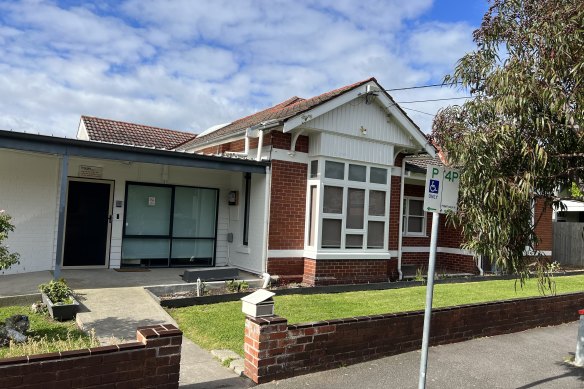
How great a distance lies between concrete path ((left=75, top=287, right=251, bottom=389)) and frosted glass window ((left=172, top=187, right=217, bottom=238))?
3346 mm

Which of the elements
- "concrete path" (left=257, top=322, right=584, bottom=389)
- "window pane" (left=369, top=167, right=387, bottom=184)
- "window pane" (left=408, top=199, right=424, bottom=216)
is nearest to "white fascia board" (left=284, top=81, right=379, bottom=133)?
"window pane" (left=369, top=167, right=387, bottom=184)

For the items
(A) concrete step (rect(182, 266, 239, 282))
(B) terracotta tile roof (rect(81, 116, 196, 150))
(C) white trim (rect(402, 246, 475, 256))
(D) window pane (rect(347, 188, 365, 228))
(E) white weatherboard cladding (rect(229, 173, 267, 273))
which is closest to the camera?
(A) concrete step (rect(182, 266, 239, 282))

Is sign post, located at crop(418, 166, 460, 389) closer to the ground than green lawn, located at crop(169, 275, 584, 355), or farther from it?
farther from it

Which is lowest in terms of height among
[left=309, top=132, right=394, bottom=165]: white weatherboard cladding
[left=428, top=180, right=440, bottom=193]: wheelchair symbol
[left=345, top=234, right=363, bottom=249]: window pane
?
[left=345, top=234, right=363, bottom=249]: window pane

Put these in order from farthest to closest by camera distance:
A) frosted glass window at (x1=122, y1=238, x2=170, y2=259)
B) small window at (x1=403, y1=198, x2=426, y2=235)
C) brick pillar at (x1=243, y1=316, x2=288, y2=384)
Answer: small window at (x1=403, y1=198, x2=426, y2=235) < frosted glass window at (x1=122, y1=238, x2=170, y2=259) < brick pillar at (x1=243, y1=316, x2=288, y2=384)

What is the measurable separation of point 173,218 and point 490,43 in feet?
29.5

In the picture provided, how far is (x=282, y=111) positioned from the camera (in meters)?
12.7

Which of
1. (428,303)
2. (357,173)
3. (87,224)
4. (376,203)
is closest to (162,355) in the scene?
(428,303)

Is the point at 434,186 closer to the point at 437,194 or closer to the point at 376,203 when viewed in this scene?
the point at 437,194

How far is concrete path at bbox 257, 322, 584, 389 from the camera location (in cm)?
529

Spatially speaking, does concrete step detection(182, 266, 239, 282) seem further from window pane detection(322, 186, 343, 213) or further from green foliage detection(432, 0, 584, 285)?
green foliage detection(432, 0, 584, 285)

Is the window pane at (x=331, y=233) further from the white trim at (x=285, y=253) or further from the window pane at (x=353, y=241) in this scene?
the white trim at (x=285, y=253)

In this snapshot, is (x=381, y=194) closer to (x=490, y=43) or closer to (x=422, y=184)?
(x=422, y=184)

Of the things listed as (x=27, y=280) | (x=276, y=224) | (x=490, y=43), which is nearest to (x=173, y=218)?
(x=276, y=224)
